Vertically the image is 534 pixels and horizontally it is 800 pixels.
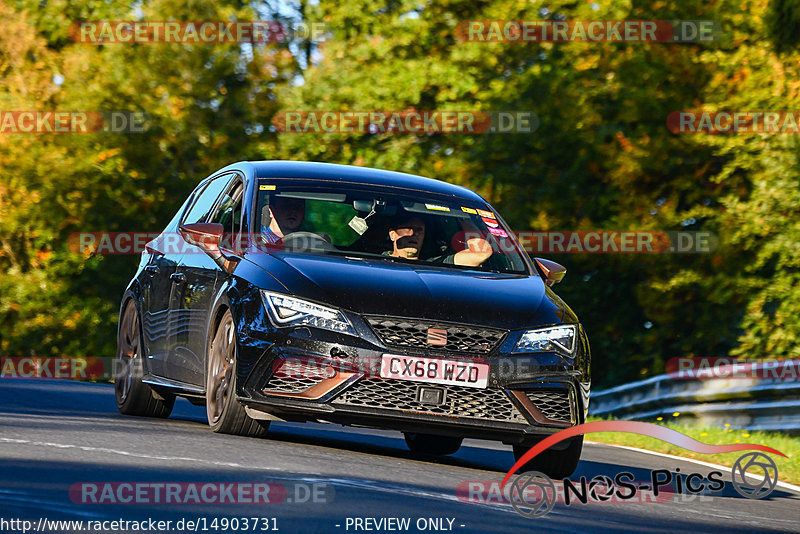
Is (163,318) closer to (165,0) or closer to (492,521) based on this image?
(492,521)

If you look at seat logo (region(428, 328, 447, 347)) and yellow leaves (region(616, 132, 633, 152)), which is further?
yellow leaves (region(616, 132, 633, 152))

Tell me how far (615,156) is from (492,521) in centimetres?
2453

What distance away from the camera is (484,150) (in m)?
33.5

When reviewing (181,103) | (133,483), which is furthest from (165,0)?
(133,483)

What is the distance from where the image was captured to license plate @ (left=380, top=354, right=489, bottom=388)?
8.27 meters

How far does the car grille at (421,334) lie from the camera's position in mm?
8312

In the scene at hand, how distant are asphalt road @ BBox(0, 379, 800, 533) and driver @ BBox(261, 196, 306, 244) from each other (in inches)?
51.0
